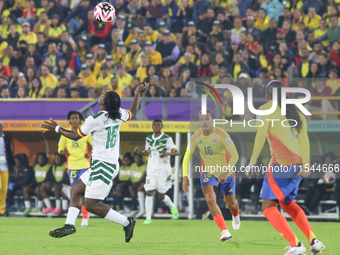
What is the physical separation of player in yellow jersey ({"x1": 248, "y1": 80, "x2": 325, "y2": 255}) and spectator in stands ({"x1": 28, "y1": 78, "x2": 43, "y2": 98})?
429 inches

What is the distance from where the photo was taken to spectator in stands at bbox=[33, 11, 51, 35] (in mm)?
19266

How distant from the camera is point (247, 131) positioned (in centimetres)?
1403

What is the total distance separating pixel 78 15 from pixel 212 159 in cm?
1284

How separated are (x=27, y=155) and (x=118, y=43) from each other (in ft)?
14.9

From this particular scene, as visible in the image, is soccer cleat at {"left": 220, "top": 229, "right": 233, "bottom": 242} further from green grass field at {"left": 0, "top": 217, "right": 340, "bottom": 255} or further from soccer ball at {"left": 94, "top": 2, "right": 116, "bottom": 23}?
soccer ball at {"left": 94, "top": 2, "right": 116, "bottom": 23}

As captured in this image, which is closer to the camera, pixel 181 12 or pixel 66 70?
pixel 66 70

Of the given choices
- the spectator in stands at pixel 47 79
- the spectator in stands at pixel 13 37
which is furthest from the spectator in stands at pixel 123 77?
the spectator in stands at pixel 13 37

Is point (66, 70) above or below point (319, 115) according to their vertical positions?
above

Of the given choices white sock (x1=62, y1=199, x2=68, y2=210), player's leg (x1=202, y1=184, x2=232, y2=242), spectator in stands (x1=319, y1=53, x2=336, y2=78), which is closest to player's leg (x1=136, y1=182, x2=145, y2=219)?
white sock (x1=62, y1=199, x2=68, y2=210)

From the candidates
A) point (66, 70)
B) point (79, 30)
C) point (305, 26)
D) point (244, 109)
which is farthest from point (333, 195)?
point (79, 30)

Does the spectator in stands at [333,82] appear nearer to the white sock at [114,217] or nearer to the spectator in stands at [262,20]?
the spectator in stands at [262,20]

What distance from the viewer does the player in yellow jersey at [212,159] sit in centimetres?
843

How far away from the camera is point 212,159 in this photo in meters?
8.96

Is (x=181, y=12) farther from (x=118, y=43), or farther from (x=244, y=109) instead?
(x=244, y=109)
